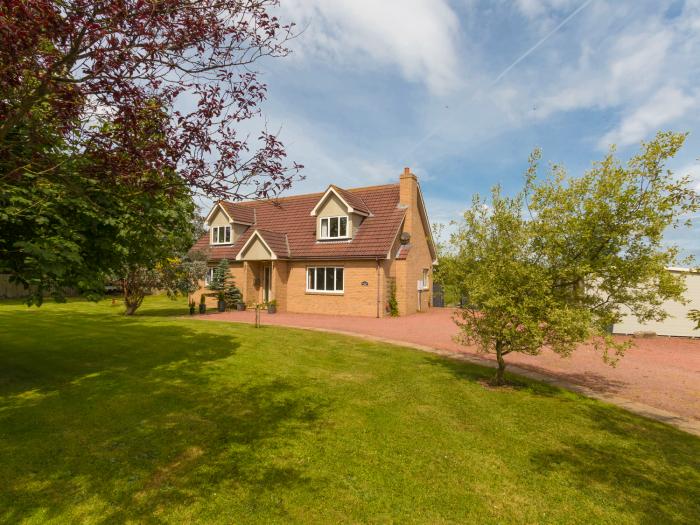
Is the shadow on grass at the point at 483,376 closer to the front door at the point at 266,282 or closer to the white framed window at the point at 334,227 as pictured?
the white framed window at the point at 334,227

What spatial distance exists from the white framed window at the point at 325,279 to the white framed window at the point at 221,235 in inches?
339

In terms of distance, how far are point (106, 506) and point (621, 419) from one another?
873 cm

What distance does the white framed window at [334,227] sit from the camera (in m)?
26.1

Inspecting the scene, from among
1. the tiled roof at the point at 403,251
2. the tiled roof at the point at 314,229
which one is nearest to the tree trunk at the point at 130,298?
the tiled roof at the point at 314,229

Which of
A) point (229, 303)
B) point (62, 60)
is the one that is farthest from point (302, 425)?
point (229, 303)

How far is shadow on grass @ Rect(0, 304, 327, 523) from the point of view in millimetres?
4566

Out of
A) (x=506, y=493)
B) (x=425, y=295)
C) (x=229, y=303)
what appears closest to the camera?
(x=506, y=493)

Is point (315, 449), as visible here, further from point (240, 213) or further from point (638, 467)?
point (240, 213)

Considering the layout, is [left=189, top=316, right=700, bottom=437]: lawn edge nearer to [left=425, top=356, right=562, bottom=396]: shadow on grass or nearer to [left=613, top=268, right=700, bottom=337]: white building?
[left=425, top=356, right=562, bottom=396]: shadow on grass

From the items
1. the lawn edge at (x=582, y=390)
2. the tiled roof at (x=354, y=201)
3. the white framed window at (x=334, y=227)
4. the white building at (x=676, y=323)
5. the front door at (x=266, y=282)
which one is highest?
the tiled roof at (x=354, y=201)

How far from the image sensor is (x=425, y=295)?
96.8 feet

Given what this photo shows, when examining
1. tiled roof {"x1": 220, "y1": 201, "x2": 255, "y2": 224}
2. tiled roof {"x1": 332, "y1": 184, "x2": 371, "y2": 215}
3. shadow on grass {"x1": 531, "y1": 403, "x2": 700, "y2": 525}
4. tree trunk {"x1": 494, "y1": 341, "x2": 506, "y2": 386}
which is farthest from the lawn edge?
tiled roof {"x1": 220, "y1": 201, "x2": 255, "y2": 224}

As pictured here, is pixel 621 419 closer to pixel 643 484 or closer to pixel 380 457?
pixel 643 484

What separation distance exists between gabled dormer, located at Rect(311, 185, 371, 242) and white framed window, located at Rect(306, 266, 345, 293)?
212cm
